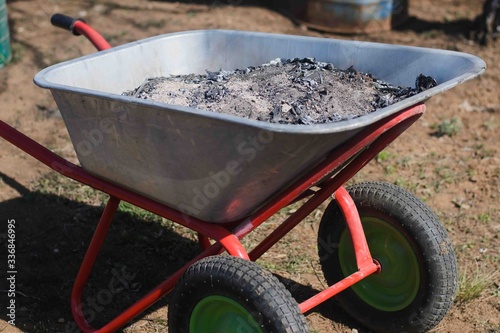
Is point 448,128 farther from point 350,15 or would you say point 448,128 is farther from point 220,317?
point 220,317

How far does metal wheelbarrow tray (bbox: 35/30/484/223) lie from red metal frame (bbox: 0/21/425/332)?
3 cm

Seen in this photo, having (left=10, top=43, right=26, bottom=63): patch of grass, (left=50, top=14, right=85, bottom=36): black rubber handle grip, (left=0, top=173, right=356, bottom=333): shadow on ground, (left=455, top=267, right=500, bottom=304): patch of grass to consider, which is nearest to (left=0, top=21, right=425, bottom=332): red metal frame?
(left=0, top=173, right=356, bottom=333): shadow on ground

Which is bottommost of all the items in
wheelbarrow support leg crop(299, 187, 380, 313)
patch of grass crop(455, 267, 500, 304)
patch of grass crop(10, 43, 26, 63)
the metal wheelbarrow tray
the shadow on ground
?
the shadow on ground

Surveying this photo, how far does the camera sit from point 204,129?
6.37 feet

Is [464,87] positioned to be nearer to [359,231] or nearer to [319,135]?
[359,231]

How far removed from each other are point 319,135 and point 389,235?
92 cm

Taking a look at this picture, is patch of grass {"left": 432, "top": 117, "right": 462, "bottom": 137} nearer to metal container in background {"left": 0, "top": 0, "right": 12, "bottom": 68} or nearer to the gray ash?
the gray ash

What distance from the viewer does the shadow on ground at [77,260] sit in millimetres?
2850

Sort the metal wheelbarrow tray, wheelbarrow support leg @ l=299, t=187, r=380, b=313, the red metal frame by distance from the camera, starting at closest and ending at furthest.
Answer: the metal wheelbarrow tray, the red metal frame, wheelbarrow support leg @ l=299, t=187, r=380, b=313

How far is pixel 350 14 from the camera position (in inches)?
228

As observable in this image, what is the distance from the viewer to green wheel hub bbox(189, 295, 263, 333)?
2.07 meters

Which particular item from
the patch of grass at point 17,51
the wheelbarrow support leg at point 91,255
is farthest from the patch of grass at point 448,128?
the patch of grass at point 17,51

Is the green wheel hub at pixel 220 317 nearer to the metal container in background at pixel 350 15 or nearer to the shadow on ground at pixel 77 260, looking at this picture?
the shadow on ground at pixel 77 260

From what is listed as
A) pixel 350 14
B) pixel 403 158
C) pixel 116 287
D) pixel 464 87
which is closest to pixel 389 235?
pixel 116 287
